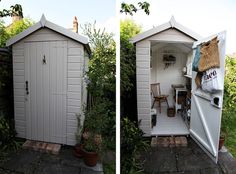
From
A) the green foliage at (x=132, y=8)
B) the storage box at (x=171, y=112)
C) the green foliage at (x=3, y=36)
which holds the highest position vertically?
the green foliage at (x=132, y=8)

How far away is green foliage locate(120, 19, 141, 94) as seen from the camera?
3697 mm

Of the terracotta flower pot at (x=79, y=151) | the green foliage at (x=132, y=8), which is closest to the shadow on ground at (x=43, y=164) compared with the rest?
the terracotta flower pot at (x=79, y=151)

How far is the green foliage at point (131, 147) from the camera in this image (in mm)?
2916

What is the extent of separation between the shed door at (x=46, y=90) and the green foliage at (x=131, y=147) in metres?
0.93

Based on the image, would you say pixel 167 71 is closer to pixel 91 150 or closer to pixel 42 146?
pixel 91 150

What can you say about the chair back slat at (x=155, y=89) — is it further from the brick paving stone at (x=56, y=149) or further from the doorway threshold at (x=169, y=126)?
the brick paving stone at (x=56, y=149)

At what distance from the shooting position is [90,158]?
306 cm

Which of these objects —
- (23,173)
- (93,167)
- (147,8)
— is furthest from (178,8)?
(23,173)

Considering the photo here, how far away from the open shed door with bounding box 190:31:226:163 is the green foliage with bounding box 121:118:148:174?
856 millimetres

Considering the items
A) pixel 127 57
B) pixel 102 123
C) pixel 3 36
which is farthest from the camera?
pixel 127 57

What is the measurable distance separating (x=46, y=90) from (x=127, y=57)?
1.41 meters

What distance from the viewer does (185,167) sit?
119 inches

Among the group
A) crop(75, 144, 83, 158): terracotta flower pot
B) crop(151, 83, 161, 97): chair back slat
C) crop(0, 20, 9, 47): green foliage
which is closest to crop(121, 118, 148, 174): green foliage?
crop(75, 144, 83, 158): terracotta flower pot

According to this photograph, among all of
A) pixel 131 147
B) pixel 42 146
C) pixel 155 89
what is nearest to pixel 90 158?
pixel 131 147
